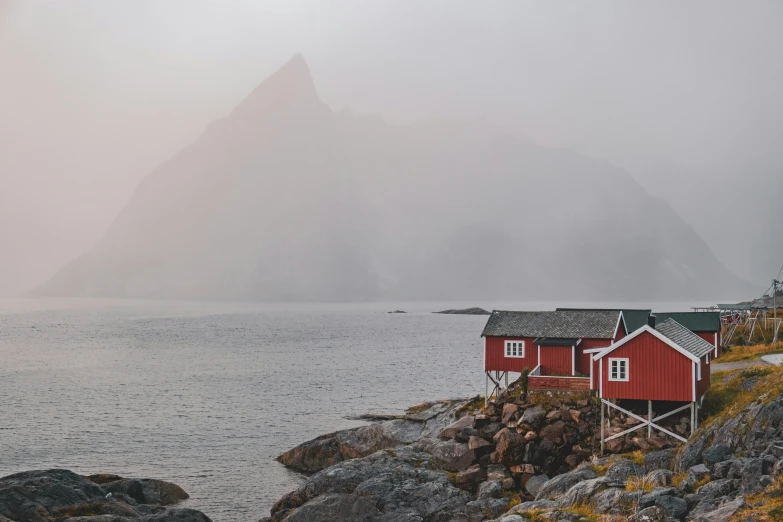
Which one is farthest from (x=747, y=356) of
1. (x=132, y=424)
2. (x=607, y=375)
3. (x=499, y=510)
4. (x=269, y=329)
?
(x=269, y=329)

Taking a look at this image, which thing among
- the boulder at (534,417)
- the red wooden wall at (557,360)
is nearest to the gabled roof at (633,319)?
the red wooden wall at (557,360)

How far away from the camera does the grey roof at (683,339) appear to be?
38.2m

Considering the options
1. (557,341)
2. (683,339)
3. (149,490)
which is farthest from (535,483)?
(149,490)

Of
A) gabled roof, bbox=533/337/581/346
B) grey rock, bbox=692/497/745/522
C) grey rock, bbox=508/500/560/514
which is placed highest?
gabled roof, bbox=533/337/581/346

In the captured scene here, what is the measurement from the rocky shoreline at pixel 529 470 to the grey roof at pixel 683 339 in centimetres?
469

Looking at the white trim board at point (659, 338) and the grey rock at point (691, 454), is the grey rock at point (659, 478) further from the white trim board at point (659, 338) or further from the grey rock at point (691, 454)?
the white trim board at point (659, 338)

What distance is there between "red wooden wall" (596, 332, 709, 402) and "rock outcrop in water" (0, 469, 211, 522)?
24406mm

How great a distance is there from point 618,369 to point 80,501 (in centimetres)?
3105

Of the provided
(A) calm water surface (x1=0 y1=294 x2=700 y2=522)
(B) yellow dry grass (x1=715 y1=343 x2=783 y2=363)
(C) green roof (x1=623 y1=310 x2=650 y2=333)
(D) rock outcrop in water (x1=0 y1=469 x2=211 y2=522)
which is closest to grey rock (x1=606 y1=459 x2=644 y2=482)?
(A) calm water surface (x1=0 y1=294 x2=700 y2=522)

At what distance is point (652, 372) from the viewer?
3747 centimetres

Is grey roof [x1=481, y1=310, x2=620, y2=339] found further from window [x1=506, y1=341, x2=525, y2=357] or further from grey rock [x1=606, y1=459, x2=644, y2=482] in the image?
grey rock [x1=606, y1=459, x2=644, y2=482]

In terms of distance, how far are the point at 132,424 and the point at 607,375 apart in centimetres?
4521

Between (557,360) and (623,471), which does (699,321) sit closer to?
(557,360)

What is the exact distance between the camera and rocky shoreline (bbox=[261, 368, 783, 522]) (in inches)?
925
